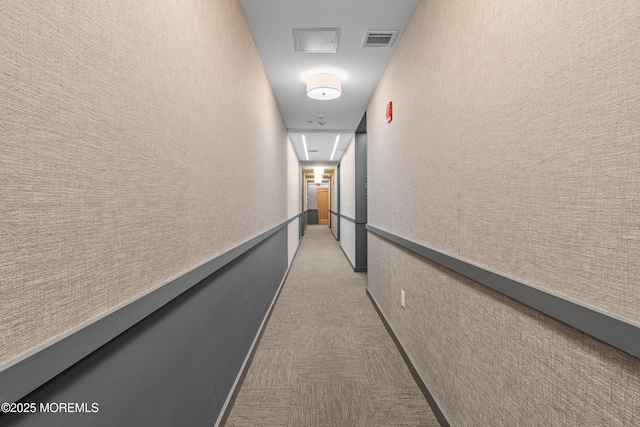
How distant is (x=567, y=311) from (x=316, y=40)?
2323 mm

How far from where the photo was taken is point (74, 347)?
0.60 m

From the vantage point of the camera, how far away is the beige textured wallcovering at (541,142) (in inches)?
26.5

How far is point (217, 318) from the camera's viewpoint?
58.7 inches

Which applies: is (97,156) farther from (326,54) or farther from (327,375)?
(326,54)

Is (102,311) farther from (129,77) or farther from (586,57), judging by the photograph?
(586,57)

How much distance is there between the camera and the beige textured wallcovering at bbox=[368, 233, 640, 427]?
27.9 inches

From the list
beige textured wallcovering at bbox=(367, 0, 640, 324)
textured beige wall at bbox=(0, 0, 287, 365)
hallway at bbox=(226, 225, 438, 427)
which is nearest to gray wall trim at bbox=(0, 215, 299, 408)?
textured beige wall at bbox=(0, 0, 287, 365)

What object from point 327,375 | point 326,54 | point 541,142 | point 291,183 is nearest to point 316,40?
point 326,54

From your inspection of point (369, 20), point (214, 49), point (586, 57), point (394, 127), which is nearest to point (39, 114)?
point (214, 49)

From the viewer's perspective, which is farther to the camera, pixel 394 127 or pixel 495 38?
pixel 394 127

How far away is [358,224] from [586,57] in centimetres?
457

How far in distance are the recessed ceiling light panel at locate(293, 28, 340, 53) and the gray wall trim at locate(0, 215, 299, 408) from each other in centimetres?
201

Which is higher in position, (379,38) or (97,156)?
(379,38)

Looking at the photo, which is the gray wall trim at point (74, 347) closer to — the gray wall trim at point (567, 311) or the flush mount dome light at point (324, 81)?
the gray wall trim at point (567, 311)
